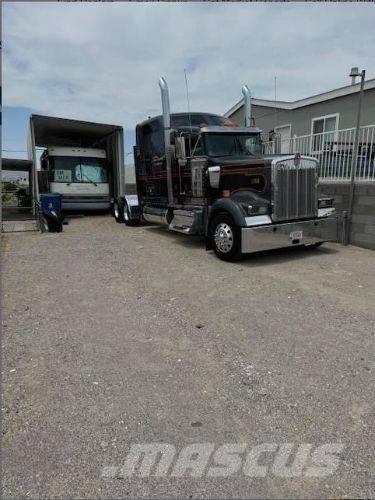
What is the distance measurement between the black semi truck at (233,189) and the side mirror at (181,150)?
0.02 meters

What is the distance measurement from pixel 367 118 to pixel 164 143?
23.8 ft

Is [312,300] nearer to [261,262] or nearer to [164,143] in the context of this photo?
[261,262]

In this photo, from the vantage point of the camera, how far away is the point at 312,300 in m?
5.07

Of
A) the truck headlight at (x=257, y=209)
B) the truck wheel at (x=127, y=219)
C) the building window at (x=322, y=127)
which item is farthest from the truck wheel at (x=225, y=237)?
the truck wheel at (x=127, y=219)


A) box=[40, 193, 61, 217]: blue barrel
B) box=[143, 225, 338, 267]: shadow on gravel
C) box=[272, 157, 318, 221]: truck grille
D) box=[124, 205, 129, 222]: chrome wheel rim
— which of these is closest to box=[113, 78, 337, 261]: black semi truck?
box=[272, 157, 318, 221]: truck grille

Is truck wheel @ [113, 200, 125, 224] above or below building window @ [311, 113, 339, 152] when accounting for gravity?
below

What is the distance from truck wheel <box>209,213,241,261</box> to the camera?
695cm

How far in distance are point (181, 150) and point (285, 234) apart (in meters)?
2.86

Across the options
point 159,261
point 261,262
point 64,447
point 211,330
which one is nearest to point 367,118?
point 261,262

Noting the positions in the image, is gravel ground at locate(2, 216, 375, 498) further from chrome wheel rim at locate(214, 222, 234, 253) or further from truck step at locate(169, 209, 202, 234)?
truck step at locate(169, 209, 202, 234)

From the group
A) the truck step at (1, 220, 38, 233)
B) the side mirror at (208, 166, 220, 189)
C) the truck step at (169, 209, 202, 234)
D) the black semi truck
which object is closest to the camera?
the black semi truck

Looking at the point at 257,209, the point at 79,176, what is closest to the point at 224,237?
the point at 257,209

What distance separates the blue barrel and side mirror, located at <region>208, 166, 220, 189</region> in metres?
5.56

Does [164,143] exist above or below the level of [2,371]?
above
